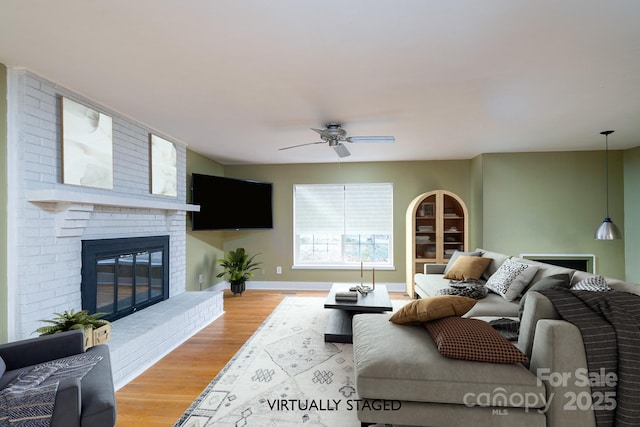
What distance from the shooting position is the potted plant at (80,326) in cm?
222

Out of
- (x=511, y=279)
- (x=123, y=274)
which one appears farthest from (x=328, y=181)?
(x=123, y=274)

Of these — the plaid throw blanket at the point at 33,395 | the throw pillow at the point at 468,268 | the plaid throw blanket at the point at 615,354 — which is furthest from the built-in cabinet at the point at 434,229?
the plaid throw blanket at the point at 33,395

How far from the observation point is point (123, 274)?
323 cm

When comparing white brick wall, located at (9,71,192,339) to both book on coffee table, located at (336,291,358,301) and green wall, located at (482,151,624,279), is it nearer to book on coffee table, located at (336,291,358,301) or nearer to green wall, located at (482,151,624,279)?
book on coffee table, located at (336,291,358,301)

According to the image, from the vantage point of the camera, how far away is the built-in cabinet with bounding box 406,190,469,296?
517 centimetres

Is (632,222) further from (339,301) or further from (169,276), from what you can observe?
(169,276)

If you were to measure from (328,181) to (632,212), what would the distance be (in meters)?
4.76

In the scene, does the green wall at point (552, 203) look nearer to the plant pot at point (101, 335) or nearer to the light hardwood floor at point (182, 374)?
the light hardwood floor at point (182, 374)

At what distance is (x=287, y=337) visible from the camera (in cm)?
346

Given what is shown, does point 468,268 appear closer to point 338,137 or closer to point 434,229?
point 434,229

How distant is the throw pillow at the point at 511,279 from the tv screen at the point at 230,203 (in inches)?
150

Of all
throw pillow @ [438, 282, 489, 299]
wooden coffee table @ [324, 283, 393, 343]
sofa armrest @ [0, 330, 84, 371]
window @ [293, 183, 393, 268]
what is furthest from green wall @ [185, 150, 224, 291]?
throw pillow @ [438, 282, 489, 299]

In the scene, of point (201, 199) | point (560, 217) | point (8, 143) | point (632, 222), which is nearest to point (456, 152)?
point (560, 217)

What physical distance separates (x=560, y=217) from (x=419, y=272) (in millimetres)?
2381
